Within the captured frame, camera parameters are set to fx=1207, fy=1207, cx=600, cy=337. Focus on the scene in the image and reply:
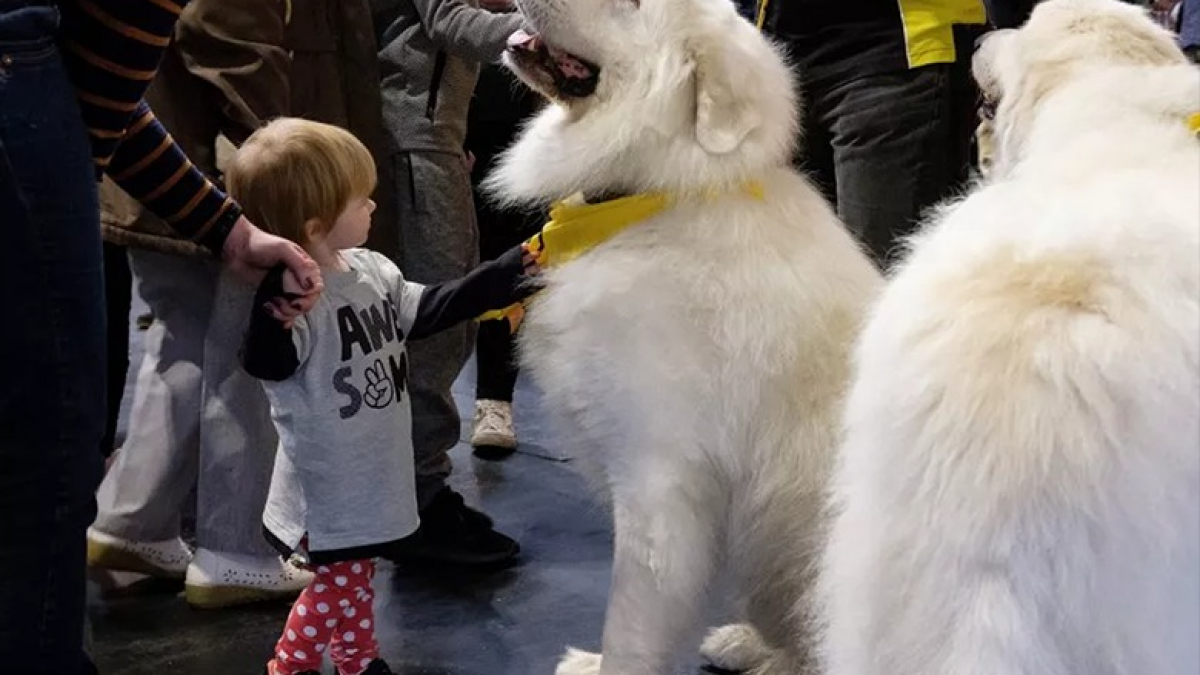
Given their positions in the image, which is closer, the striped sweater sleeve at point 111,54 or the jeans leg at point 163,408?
the striped sweater sleeve at point 111,54

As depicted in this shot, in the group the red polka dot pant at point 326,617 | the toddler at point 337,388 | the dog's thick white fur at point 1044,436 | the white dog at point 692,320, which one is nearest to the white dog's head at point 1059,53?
the dog's thick white fur at point 1044,436

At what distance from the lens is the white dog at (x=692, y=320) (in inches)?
78.0

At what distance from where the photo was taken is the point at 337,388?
2164 mm

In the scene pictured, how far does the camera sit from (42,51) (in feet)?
4.03

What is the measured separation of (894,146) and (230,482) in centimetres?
163

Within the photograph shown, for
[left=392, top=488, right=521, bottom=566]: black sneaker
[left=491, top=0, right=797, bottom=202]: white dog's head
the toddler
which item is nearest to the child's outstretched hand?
the toddler

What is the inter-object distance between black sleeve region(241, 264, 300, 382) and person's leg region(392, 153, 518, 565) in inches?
33.9

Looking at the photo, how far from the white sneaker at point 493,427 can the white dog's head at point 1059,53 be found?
2.45m

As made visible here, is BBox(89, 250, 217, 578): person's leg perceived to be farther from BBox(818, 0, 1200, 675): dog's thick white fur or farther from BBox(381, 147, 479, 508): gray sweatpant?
BBox(818, 0, 1200, 675): dog's thick white fur

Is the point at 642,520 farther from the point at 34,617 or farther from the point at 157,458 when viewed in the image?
the point at 157,458

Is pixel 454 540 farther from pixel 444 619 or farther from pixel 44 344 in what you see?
pixel 44 344

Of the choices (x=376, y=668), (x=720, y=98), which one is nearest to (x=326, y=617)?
(x=376, y=668)

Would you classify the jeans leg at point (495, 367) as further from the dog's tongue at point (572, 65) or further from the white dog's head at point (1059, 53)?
the white dog's head at point (1059, 53)

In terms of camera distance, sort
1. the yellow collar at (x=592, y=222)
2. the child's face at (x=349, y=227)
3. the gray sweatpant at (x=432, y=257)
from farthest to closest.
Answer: the gray sweatpant at (x=432, y=257) → the child's face at (x=349, y=227) → the yellow collar at (x=592, y=222)
